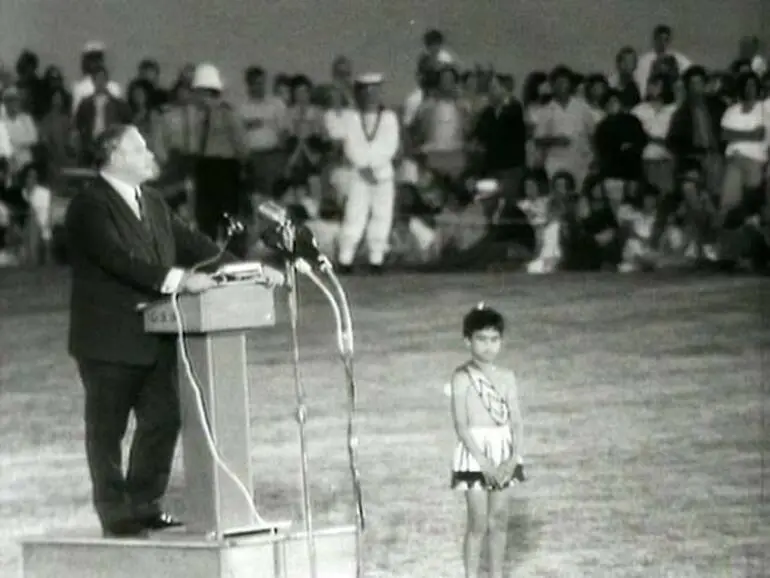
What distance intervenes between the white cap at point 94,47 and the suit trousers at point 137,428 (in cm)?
443

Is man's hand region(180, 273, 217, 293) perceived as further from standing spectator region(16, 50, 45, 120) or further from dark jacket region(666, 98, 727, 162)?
dark jacket region(666, 98, 727, 162)

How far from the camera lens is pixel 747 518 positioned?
650 centimetres

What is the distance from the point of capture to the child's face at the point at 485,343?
5.46 meters

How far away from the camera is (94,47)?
974 centimetres

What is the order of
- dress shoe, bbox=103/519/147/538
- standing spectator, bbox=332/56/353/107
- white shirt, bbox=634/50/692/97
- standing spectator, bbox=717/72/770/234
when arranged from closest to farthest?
dress shoe, bbox=103/519/147/538 < white shirt, bbox=634/50/692/97 < standing spectator, bbox=717/72/770/234 < standing spectator, bbox=332/56/353/107

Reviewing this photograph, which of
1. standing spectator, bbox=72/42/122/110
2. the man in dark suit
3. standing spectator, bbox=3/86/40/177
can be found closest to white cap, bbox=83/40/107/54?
standing spectator, bbox=72/42/122/110

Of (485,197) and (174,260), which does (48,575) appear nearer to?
(174,260)

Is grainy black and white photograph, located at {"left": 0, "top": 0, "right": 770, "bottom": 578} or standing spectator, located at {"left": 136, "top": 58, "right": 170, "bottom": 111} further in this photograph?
standing spectator, located at {"left": 136, "top": 58, "right": 170, "bottom": 111}

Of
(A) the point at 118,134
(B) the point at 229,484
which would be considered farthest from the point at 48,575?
(A) the point at 118,134

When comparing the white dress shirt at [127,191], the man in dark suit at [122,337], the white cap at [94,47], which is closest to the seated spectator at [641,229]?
the white cap at [94,47]

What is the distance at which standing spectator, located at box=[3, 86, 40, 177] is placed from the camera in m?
10.6

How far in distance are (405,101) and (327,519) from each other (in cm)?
360

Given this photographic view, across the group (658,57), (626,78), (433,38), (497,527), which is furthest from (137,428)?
(626,78)

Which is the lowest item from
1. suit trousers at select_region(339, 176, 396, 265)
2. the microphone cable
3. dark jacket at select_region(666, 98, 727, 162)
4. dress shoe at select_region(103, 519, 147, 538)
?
dress shoe at select_region(103, 519, 147, 538)
